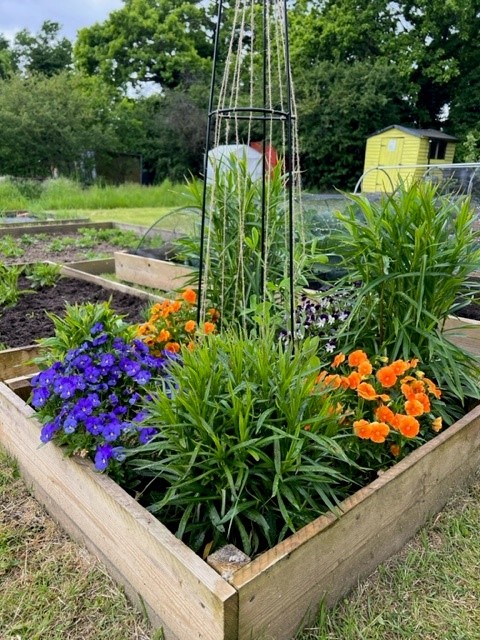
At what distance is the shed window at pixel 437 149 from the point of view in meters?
→ 15.4

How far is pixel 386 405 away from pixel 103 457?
0.86 m

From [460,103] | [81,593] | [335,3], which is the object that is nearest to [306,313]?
[81,593]

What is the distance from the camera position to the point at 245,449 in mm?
1198

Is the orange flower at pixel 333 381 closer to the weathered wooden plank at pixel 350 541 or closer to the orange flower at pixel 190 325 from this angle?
the weathered wooden plank at pixel 350 541

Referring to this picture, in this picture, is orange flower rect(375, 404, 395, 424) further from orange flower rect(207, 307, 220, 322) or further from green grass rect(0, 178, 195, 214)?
green grass rect(0, 178, 195, 214)

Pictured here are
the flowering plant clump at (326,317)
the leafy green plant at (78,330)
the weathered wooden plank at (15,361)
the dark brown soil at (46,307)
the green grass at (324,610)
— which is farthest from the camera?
the dark brown soil at (46,307)

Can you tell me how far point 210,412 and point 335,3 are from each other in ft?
70.6

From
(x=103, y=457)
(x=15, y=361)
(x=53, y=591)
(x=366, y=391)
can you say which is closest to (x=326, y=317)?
(x=366, y=391)

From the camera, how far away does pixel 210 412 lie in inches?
50.0

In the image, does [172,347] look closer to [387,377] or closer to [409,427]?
[387,377]

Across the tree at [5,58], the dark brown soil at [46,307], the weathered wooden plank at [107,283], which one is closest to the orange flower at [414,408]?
the dark brown soil at [46,307]

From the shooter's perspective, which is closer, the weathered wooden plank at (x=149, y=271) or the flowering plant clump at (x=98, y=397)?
the flowering plant clump at (x=98, y=397)

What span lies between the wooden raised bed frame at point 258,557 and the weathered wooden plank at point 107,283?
62.1 inches

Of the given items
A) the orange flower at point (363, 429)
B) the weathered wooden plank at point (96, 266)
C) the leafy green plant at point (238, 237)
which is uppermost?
the leafy green plant at point (238, 237)
